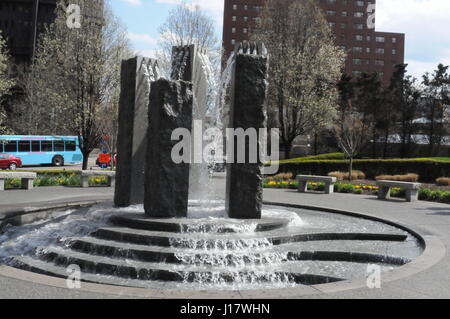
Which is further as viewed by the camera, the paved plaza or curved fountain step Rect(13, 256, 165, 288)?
curved fountain step Rect(13, 256, 165, 288)

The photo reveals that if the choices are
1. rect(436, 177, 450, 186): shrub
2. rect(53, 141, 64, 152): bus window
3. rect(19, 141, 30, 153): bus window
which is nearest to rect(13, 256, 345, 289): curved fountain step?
rect(436, 177, 450, 186): shrub

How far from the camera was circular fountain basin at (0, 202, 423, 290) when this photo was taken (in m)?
5.94

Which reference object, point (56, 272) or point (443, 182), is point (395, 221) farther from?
point (443, 182)

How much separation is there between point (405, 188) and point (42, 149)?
2948 cm

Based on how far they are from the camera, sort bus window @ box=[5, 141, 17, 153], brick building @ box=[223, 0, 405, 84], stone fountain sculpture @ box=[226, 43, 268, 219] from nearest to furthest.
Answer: stone fountain sculpture @ box=[226, 43, 268, 219]
bus window @ box=[5, 141, 17, 153]
brick building @ box=[223, 0, 405, 84]

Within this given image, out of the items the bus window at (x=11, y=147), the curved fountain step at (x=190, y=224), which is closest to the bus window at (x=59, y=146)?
the bus window at (x=11, y=147)

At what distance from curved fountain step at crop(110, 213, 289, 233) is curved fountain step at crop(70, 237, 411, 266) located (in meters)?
0.64

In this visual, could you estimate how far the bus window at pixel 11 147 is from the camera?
A: 3331cm

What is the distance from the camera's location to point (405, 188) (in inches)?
605

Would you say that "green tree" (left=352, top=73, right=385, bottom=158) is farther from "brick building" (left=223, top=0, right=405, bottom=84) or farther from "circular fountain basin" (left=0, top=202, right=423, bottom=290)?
"brick building" (left=223, top=0, right=405, bottom=84)

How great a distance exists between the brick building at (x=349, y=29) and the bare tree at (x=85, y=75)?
65.0 metres

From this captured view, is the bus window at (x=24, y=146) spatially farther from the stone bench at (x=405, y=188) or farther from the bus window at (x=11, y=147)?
the stone bench at (x=405, y=188)

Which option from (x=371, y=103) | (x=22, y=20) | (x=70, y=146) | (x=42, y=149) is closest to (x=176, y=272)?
(x=42, y=149)

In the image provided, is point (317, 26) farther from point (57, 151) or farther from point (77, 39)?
point (57, 151)
